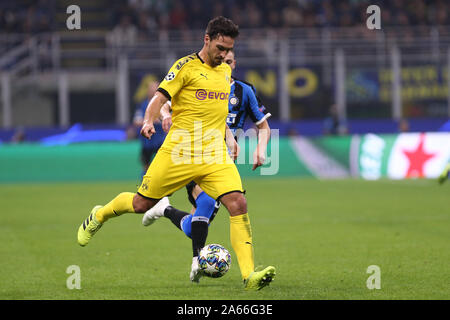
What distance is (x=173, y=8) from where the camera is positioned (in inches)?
1171

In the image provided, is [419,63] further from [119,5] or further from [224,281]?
[224,281]

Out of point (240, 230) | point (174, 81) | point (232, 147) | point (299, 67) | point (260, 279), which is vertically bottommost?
point (260, 279)

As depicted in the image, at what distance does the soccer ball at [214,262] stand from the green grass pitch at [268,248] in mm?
168

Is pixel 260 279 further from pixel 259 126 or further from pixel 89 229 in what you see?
pixel 89 229

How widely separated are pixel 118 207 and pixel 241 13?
22.6 metres

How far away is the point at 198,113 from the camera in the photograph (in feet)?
22.1

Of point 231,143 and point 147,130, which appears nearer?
point 147,130

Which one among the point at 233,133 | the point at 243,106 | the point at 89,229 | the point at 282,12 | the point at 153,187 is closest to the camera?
the point at 153,187

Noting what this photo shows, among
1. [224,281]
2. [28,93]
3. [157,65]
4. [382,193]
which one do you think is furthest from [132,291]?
[28,93]

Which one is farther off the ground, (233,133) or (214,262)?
(233,133)

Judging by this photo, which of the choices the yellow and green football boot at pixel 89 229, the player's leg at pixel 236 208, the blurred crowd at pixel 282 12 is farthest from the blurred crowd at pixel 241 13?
the player's leg at pixel 236 208

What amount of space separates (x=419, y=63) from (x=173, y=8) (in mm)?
8986

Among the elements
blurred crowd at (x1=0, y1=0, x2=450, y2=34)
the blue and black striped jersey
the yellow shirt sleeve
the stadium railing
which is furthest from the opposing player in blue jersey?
blurred crowd at (x1=0, y1=0, x2=450, y2=34)

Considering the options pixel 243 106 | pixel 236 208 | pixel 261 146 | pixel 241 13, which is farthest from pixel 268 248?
pixel 241 13
